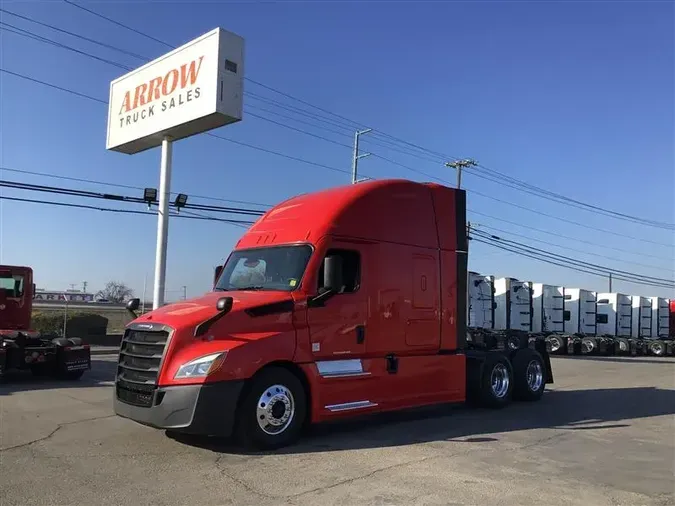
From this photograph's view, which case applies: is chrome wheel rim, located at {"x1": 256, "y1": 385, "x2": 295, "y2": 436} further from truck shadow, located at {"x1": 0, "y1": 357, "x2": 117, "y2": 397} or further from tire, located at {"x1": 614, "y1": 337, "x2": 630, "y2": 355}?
tire, located at {"x1": 614, "y1": 337, "x2": 630, "y2": 355}

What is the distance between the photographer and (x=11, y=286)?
15039 mm

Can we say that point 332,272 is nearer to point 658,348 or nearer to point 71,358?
point 71,358

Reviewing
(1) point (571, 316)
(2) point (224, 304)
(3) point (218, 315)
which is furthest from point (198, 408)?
(1) point (571, 316)

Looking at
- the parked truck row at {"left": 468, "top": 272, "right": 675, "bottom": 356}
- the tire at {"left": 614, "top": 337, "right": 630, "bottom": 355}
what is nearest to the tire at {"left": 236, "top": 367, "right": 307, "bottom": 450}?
the parked truck row at {"left": 468, "top": 272, "right": 675, "bottom": 356}

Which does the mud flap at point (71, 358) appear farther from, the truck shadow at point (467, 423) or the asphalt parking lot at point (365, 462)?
the truck shadow at point (467, 423)

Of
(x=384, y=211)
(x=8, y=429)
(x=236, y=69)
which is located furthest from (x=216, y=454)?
(x=236, y=69)

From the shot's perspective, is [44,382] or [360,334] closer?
[360,334]

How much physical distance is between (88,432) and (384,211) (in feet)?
17.0

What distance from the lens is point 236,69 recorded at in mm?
17078

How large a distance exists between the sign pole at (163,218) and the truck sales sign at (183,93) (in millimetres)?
530

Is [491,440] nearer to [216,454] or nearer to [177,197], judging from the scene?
[216,454]

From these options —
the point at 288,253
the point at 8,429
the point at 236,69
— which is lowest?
the point at 8,429

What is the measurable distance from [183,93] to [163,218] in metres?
3.86

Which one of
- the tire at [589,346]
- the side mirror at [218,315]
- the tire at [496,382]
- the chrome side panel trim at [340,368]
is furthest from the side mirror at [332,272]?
the tire at [589,346]
